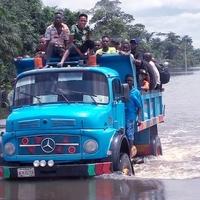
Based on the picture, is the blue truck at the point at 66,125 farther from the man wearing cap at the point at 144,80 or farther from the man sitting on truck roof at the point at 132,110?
the man wearing cap at the point at 144,80

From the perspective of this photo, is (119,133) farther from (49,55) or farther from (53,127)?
(49,55)

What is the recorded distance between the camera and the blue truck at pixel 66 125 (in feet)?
32.5

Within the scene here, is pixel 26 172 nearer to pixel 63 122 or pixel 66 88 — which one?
pixel 63 122

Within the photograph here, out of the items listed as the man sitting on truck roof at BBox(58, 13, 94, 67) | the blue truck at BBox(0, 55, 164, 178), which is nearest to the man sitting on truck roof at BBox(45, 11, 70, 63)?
the man sitting on truck roof at BBox(58, 13, 94, 67)

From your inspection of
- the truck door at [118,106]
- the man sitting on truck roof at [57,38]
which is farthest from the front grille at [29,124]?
the man sitting on truck roof at [57,38]

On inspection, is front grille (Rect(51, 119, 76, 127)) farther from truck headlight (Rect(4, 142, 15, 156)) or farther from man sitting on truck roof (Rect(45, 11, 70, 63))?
man sitting on truck roof (Rect(45, 11, 70, 63))

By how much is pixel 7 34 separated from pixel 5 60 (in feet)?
4.52

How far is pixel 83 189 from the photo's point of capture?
942 centimetres

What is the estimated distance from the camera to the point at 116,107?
1097 cm

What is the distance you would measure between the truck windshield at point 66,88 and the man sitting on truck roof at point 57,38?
4.24 ft

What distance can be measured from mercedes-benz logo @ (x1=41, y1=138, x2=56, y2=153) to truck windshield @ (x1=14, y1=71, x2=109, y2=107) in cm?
90

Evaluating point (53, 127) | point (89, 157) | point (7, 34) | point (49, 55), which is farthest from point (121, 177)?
point (7, 34)

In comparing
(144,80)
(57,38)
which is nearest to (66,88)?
(57,38)

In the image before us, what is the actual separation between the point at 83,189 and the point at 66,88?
207 cm
